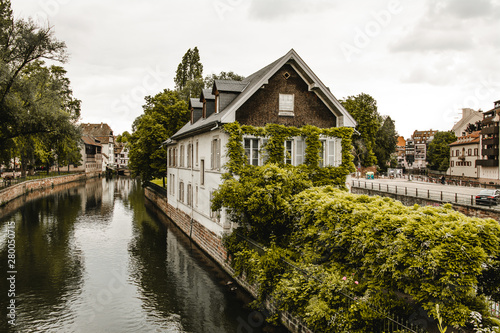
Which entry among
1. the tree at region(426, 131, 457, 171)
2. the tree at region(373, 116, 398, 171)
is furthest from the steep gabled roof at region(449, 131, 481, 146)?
the tree at region(426, 131, 457, 171)

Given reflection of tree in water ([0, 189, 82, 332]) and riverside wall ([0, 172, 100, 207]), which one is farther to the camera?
riverside wall ([0, 172, 100, 207])

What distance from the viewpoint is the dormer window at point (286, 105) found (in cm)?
2123

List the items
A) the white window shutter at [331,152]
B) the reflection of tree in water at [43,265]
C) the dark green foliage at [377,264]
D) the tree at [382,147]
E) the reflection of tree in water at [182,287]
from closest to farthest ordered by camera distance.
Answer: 1. the dark green foliage at [377,264]
2. the reflection of tree in water at [182,287]
3. the reflection of tree in water at [43,265]
4. the white window shutter at [331,152]
5. the tree at [382,147]

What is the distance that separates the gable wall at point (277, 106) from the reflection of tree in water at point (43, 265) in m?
11.8

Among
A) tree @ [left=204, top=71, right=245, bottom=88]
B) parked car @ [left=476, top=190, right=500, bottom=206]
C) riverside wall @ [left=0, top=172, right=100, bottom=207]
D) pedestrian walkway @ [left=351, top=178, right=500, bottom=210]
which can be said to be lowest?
riverside wall @ [left=0, top=172, right=100, bottom=207]

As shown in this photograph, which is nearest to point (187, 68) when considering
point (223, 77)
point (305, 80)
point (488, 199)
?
point (223, 77)

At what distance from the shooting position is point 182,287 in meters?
17.7

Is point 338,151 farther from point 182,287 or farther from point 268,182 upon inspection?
point 182,287

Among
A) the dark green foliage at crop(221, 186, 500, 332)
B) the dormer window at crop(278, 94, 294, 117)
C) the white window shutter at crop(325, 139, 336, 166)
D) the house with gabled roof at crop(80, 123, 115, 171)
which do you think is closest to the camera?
the dark green foliage at crop(221, 186, 500, 332)

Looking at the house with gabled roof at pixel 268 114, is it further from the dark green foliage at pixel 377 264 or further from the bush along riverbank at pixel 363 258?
the dark green foliage at pixel 377 264

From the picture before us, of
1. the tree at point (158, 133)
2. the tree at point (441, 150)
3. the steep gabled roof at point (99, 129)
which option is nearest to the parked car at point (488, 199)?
the tree at point (158, 133)

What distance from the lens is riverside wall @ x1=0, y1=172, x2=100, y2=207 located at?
42.4 m

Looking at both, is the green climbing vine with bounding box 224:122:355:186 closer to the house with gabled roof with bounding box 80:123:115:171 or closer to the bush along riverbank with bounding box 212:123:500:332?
the bush along riverbank with bounding box 212:123:500:332

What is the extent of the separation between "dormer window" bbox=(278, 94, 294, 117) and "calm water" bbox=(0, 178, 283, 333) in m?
9.36
